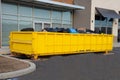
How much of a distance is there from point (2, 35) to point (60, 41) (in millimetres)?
6737

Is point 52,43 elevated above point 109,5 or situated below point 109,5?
below

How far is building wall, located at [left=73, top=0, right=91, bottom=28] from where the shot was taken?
2986 centimetres

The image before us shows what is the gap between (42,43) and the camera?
633 inches

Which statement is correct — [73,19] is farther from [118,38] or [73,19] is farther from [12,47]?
[12,47]

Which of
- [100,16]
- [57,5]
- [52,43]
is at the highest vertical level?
[57,5]

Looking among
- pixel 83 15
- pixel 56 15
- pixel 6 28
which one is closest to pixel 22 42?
pixel 6 28

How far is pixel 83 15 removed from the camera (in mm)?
30562

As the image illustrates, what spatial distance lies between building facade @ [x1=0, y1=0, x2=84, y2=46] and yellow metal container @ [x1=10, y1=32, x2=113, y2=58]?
5072mm

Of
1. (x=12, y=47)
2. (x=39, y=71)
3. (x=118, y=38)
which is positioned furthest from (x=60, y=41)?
(x=118, y=38)

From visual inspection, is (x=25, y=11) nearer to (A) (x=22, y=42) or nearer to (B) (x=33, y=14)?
(B) (x=33, y=14)

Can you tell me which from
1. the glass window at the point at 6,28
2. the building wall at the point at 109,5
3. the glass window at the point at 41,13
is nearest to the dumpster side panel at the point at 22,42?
the glass window at the point at 6,28

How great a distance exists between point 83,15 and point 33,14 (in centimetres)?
754

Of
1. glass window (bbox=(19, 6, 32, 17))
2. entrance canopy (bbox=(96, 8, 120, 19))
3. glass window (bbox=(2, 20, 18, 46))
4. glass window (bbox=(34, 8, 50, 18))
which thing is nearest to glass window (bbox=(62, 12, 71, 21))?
glass window (bbox=(34, 8, 50, 18))

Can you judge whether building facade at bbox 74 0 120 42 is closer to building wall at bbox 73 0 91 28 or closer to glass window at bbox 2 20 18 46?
building wall at bbox 73 0 91 28
